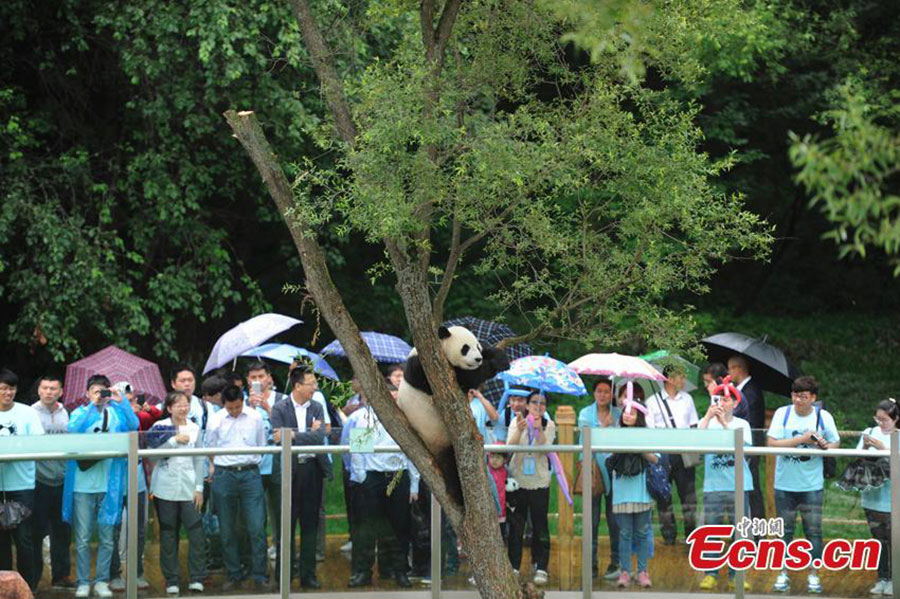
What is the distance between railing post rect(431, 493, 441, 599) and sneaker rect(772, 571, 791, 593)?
92.5 inches

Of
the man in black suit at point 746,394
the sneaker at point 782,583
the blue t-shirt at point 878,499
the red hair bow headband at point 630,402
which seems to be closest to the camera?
the sneaker at point 782,583

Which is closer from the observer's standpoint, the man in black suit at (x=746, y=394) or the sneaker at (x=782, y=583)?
the sneaker at (x=782, y=583)

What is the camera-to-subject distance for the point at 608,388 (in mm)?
10188

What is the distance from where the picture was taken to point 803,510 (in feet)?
30.6

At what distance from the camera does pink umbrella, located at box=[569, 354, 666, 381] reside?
10.9m

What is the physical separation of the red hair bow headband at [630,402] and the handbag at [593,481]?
31.5 inches

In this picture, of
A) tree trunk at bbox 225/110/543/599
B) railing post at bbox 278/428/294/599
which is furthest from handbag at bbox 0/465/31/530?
tree trunk at bbox 225/110/543/599

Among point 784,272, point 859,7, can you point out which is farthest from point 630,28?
point 784,272

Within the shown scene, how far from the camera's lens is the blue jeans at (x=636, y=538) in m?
9.34

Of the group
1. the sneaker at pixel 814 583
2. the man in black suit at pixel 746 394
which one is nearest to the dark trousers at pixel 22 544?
the sneaker at pixel 814 583

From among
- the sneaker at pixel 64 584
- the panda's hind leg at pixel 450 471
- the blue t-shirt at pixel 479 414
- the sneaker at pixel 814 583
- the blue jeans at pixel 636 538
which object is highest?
the blue t-shirt at pixel 479 414

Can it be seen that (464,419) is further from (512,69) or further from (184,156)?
(184,156)

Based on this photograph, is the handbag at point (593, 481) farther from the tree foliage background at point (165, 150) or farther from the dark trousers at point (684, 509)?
the tree foliage background at point (165, 150)

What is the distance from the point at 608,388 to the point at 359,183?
3453 mm
